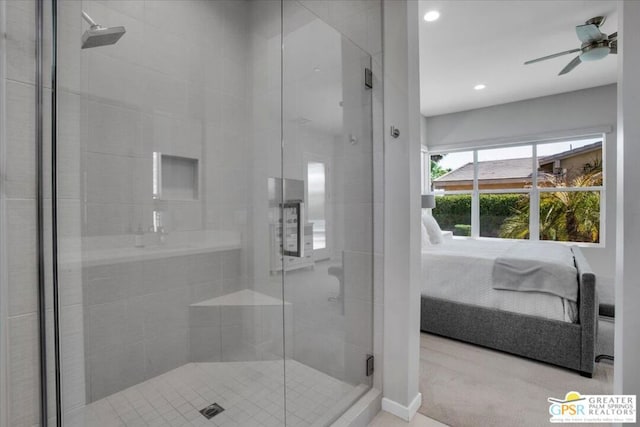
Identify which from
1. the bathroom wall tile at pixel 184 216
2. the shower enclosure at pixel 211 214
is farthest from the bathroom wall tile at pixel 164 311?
the bathroom wall tile at pixel 184 216

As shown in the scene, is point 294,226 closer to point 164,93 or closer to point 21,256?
point 164,93

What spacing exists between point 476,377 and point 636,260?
1331 millimetres

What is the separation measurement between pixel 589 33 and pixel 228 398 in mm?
3496

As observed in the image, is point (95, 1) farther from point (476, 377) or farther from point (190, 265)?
point (476, 377)

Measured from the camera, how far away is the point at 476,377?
6.79 ft

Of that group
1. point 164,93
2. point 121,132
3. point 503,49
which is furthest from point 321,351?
point 503,49

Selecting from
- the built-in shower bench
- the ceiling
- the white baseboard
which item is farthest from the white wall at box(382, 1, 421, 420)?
the ceiling

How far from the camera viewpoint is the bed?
209 cm

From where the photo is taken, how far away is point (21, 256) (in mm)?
824

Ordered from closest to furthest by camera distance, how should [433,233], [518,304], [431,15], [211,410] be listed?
[211,410]
[518,304]
[431,15]
[433,233]

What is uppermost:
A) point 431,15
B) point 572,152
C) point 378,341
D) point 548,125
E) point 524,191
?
point 431,15

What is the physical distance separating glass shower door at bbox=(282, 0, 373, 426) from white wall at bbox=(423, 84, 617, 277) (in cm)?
421

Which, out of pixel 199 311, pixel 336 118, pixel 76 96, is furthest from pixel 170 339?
pixel 336 118

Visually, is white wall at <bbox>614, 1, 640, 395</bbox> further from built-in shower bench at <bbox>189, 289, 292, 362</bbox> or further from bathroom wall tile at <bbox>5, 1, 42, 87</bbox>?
bathroom wall tile at <bbox>5, 1, 42, 87</bbox>
